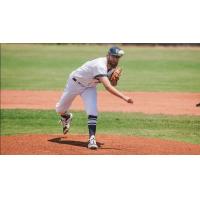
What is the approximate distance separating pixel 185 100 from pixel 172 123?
1789 mm

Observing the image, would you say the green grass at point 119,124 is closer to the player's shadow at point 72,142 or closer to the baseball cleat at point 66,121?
the baseball cleat at point 66,121

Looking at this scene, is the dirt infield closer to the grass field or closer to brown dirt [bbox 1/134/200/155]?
brown dirt [bbox 1/134/200/155]

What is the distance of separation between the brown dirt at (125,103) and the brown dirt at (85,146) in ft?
6.34

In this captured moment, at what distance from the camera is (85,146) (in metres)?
7.66

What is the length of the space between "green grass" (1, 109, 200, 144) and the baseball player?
3.34 ft

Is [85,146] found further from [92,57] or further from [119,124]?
[92,57]

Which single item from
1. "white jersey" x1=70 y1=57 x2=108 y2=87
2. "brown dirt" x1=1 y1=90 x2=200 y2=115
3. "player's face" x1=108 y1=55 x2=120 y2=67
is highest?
"player's face" x1=108 y1=55 x2=120 y2=67

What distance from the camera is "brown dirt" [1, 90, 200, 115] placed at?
35.8ft

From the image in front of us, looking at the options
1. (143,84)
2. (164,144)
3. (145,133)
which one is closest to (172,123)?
(145,133)

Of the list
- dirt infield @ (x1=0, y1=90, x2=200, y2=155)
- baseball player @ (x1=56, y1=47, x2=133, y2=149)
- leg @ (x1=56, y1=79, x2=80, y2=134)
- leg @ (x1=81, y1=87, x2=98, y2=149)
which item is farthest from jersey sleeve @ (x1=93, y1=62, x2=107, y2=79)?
dirt infield @ (x1=0, y1=90, x2=200, y2=155)

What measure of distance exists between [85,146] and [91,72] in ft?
3.33

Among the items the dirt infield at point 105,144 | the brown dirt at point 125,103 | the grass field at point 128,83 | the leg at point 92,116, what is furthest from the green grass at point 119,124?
the leg at point 92,116
